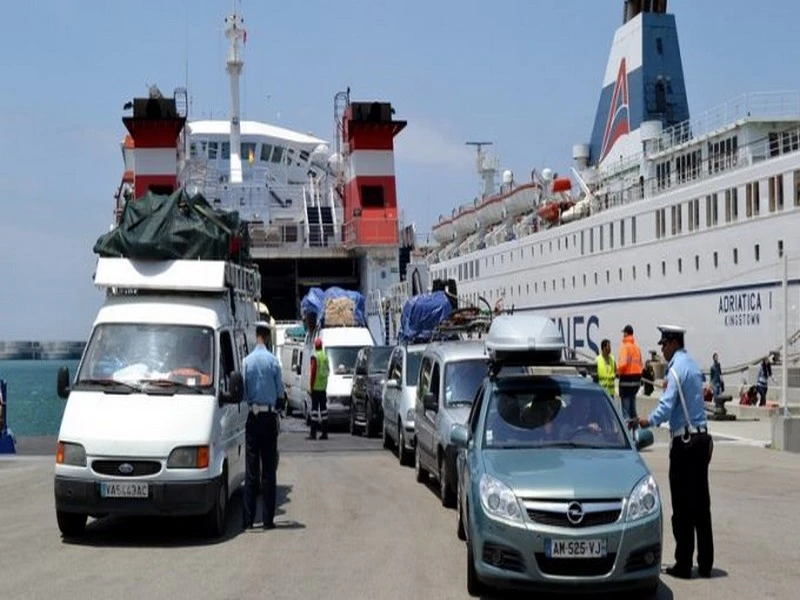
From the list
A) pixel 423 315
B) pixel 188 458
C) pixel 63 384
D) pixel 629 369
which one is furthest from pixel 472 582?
pixel 423 315

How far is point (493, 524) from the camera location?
26.6 ft

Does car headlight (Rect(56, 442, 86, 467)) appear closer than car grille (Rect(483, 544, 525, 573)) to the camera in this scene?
No

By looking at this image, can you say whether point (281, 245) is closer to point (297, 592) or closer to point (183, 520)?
point (183, 520)

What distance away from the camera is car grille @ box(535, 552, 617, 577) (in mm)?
7926

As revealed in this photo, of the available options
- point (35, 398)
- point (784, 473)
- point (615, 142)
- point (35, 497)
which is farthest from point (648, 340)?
point (35, 398)

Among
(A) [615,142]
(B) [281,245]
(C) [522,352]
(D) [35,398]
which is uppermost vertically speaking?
(A) [615,142]

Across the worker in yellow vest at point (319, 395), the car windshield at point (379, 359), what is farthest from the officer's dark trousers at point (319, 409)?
the car windshield at point (379, 359)

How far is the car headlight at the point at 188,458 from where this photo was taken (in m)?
10.7

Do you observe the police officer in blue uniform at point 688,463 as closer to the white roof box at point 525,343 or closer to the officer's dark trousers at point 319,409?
the white roof box at point 525,343

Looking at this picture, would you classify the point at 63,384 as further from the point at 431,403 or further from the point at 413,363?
the point at 413,363

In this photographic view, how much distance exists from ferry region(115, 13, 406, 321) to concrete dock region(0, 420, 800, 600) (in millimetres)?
21445

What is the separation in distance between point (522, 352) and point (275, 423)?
2721mm

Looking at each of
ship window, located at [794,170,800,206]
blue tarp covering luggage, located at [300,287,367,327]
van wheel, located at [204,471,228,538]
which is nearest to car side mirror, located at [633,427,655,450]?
van wheel, located at [204,471,228,538]

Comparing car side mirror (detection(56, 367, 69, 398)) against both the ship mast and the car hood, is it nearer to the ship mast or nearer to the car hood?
the car hood
